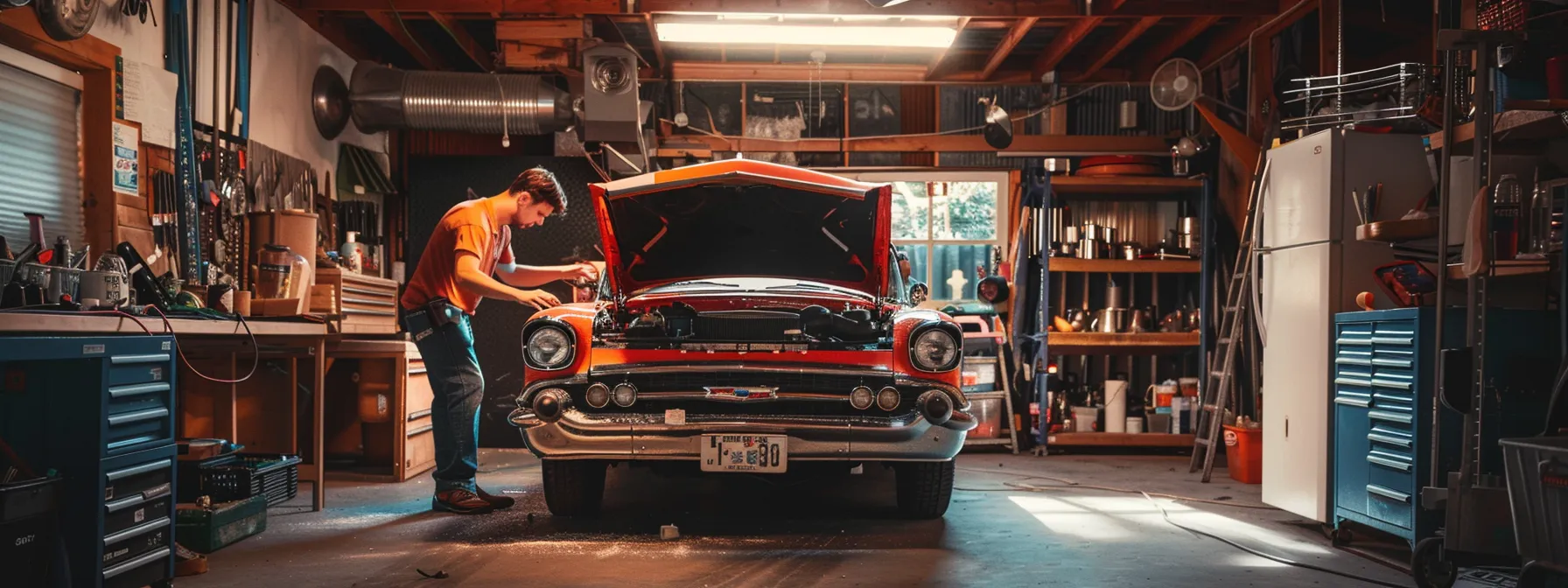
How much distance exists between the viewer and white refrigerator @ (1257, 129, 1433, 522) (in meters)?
4.46

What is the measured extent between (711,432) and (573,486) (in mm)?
832

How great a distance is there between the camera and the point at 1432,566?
3.32m

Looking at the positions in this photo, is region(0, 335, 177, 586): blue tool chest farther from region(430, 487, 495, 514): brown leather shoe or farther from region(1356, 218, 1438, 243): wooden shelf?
region(1356, 218, 1438, 243): wooden shelf

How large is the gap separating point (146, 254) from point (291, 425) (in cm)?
114

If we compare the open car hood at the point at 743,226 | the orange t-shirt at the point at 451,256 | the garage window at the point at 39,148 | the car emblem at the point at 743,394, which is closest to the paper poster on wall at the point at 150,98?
the garage window at the point at 39,148

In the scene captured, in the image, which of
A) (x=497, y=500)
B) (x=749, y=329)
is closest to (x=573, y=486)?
(x=497, y=500)

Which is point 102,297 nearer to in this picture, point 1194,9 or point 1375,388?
point 1375,388

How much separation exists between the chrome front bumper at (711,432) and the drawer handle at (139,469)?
1.17 metres

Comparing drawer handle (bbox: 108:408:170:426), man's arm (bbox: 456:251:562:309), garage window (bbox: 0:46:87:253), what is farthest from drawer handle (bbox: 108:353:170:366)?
garage window (bbox: 0:46:87:253)

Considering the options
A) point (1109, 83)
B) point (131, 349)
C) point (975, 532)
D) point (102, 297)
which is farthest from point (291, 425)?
point (1109, 83)

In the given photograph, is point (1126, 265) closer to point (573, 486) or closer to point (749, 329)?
point (749, 329)

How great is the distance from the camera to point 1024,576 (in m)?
3.46

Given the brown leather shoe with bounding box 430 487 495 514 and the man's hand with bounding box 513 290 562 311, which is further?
the brown leather shoe with bounding box 430 487 495 514

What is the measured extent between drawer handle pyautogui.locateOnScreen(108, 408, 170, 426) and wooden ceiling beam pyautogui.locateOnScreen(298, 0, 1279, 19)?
4123 millimetres
